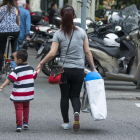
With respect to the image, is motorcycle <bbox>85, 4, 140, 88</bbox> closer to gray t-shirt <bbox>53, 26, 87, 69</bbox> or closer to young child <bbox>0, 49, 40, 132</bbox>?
gray t-shirt <bbox>53, 26, 87, 69</bbox>

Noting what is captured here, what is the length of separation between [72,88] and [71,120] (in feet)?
2.98

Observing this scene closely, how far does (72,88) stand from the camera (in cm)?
671

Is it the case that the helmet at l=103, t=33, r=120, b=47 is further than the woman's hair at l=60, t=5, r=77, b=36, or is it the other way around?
the helmet at l=103, t=33, r=120, b=47

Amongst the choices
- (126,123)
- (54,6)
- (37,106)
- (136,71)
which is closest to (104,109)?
(126,123)

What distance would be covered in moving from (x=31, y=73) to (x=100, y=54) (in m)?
4.36

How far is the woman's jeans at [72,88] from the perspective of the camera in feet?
21.7

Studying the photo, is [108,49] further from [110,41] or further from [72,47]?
[72,47]

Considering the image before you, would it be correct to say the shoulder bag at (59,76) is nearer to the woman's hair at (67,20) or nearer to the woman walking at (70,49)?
the woman walking at (70,49)

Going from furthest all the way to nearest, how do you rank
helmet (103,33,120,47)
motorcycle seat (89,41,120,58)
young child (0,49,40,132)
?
1. helmet (103,33,120,47)
2. motorcycle seat (89,41,120,58)
3. young child (0,49,40,132)

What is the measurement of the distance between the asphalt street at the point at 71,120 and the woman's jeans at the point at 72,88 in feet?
1.06

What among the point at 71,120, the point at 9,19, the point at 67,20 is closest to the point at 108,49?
the point at 9,19

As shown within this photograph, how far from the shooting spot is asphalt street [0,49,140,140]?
252 inches

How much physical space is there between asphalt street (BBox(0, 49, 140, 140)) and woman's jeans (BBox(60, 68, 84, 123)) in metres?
0.32

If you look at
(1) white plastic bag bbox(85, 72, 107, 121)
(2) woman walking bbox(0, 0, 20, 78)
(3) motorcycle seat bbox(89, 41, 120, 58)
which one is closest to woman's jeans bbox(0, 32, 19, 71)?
(2) woman walking bbox(0, 0, 20, 78)
